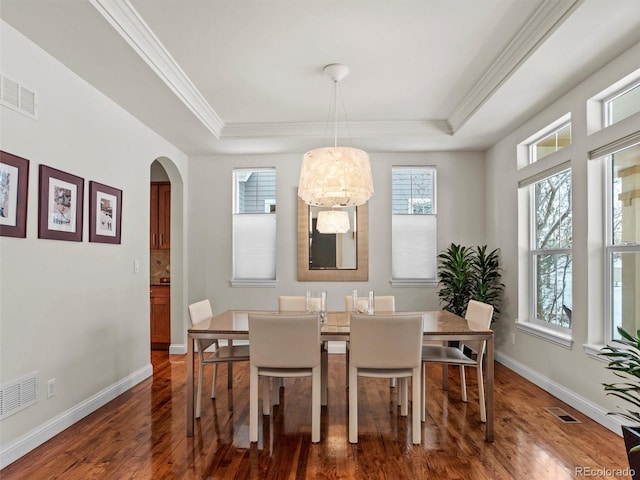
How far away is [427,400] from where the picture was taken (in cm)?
366

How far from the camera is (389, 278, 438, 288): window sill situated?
18.2 feet

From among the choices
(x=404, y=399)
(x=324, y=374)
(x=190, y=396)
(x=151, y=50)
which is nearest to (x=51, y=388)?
(x=190, y=396)

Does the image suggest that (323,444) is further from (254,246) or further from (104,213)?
(254,246)

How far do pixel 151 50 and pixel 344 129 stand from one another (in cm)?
243

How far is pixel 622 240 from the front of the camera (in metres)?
3.10

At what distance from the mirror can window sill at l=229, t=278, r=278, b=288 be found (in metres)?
0.38

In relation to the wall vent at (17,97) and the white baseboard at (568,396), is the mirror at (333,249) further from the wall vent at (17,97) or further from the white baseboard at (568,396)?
the wall vent at (17,97)

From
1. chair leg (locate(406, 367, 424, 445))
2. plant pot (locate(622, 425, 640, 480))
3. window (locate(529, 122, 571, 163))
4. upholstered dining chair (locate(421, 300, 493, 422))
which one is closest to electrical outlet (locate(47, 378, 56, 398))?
chair leg (locate(406, 367, 424, 445))

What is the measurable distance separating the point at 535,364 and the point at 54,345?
4.14 meters

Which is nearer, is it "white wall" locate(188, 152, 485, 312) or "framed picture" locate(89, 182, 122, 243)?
"framed picture" locate(89, 182, 122, 243)

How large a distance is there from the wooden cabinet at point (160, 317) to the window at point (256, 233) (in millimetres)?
917

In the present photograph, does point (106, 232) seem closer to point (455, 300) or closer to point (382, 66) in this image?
point (382, 66)

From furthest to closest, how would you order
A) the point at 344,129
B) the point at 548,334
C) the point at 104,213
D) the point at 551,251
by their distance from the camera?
the point at 344,129, the point at 551,251, the point at 548,334, the point at 104,213

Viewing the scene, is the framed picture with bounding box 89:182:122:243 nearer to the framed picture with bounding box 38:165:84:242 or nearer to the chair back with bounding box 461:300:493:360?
the framed picture with bounding box 38:165:84:242
